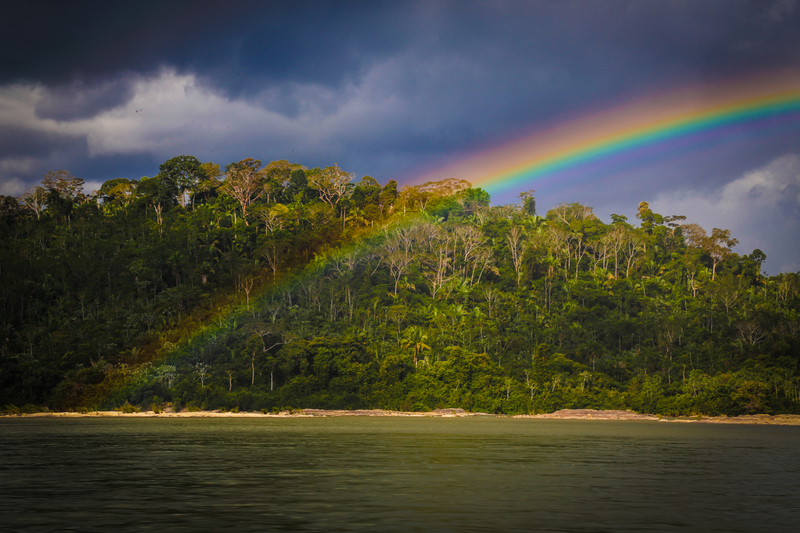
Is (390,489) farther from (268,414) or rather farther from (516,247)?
(516,247)

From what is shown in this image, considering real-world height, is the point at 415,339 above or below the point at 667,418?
above

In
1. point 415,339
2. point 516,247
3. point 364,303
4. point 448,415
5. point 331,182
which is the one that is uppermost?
point 331,182

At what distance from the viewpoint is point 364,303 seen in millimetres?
92938

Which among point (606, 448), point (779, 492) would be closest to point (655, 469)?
point (779, 492)

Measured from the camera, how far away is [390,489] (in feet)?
52.3

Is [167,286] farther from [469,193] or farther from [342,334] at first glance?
[469,193]

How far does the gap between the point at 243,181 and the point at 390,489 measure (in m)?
112

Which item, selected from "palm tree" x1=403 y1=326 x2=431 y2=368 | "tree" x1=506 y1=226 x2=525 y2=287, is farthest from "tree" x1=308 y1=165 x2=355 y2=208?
"palm tree" x1=403 y1=326 x2=431 y2=368

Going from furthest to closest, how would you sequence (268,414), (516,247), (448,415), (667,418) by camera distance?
1. (516,247)
2. (448,415)
3. (268,414)
4. (667,418)

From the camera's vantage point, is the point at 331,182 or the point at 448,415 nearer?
the point at 448,415

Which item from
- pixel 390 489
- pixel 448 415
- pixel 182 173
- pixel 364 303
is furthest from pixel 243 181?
pixel 390 489

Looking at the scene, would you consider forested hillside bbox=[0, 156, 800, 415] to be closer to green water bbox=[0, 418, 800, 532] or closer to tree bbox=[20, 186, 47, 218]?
tree bbox=[20, 186, 47, 218]

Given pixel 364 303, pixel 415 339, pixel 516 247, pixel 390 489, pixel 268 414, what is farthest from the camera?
pixel 516 247

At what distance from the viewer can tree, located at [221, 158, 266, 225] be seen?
120000mm
